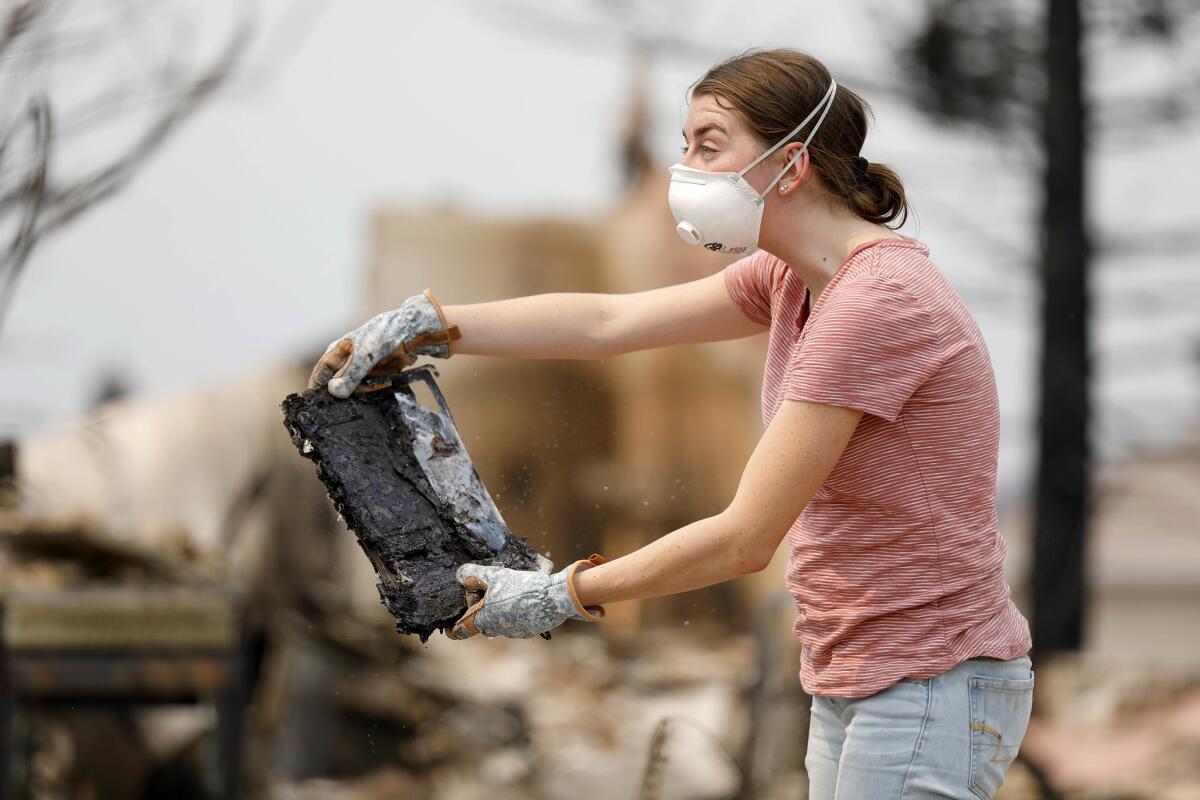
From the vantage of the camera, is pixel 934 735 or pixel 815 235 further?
pixel 815 235

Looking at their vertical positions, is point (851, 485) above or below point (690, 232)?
below

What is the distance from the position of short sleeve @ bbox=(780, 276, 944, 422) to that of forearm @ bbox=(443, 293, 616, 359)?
0.49 meters

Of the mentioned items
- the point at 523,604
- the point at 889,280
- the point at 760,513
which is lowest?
the point at 523,604

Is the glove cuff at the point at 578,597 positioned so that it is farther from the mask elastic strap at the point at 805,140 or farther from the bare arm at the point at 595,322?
the mask elastic strap at the point at 805,140

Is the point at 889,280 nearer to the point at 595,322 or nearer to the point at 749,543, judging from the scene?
the point at 749,543

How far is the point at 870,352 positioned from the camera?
1.76m

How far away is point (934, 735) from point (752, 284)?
68 cm

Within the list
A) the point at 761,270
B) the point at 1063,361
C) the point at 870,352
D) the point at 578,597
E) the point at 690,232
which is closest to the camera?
the point at 870,352

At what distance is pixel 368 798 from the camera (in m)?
6.10

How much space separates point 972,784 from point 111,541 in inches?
159

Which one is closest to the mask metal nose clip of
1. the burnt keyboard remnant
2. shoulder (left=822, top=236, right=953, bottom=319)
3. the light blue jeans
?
shoulder (left=822, top=236, right=953, bottom=319)

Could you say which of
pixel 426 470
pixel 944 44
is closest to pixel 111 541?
pixel 426 470

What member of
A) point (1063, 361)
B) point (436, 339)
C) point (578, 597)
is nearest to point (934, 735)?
point (578, 597)

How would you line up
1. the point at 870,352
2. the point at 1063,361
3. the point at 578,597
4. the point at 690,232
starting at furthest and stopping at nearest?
the point at 1063,361 → the point at 690,232 → the point at 578,597 → the point at 870,352
